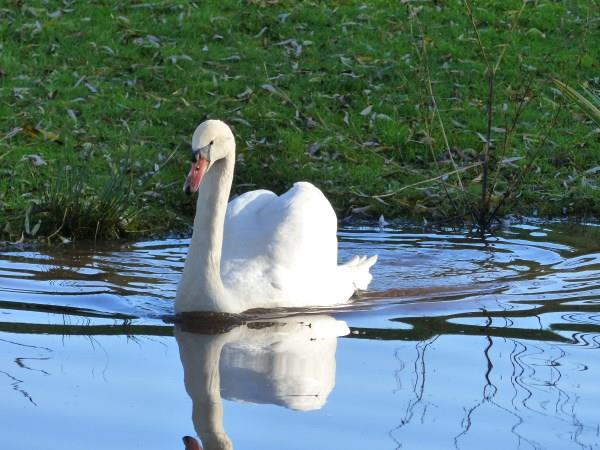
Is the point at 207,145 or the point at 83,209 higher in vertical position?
the point at 207,145

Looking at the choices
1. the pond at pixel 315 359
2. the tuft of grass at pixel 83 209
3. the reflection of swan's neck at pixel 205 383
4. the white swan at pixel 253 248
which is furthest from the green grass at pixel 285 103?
the reflection of swan's neck at pixel 205 383

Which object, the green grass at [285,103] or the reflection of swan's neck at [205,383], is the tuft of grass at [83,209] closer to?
the green grass at [285,103]

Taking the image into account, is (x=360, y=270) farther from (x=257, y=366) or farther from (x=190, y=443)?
(x=190, y=443)

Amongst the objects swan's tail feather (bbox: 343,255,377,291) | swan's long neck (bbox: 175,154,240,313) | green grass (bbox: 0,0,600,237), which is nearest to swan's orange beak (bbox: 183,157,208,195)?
swan's long neck (bbox: 175,154,240,313)

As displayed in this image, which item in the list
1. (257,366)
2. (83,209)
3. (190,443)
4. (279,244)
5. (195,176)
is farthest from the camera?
(83,209)

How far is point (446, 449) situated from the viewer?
5.23 metres

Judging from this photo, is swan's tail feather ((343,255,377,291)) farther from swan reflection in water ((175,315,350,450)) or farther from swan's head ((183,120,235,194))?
swan's head ((183,120,235,194))

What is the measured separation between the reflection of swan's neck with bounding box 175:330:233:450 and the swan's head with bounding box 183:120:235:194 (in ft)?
2.85

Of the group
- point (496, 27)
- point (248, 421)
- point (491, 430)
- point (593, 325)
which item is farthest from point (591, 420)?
point (496, 27)

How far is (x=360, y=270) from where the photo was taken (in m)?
8.97

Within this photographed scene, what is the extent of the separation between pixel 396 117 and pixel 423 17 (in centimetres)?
290

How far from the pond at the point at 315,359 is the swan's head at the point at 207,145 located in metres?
0.90

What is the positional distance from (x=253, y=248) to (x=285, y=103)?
5564 mm

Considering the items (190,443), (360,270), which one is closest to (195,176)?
(360,270)
